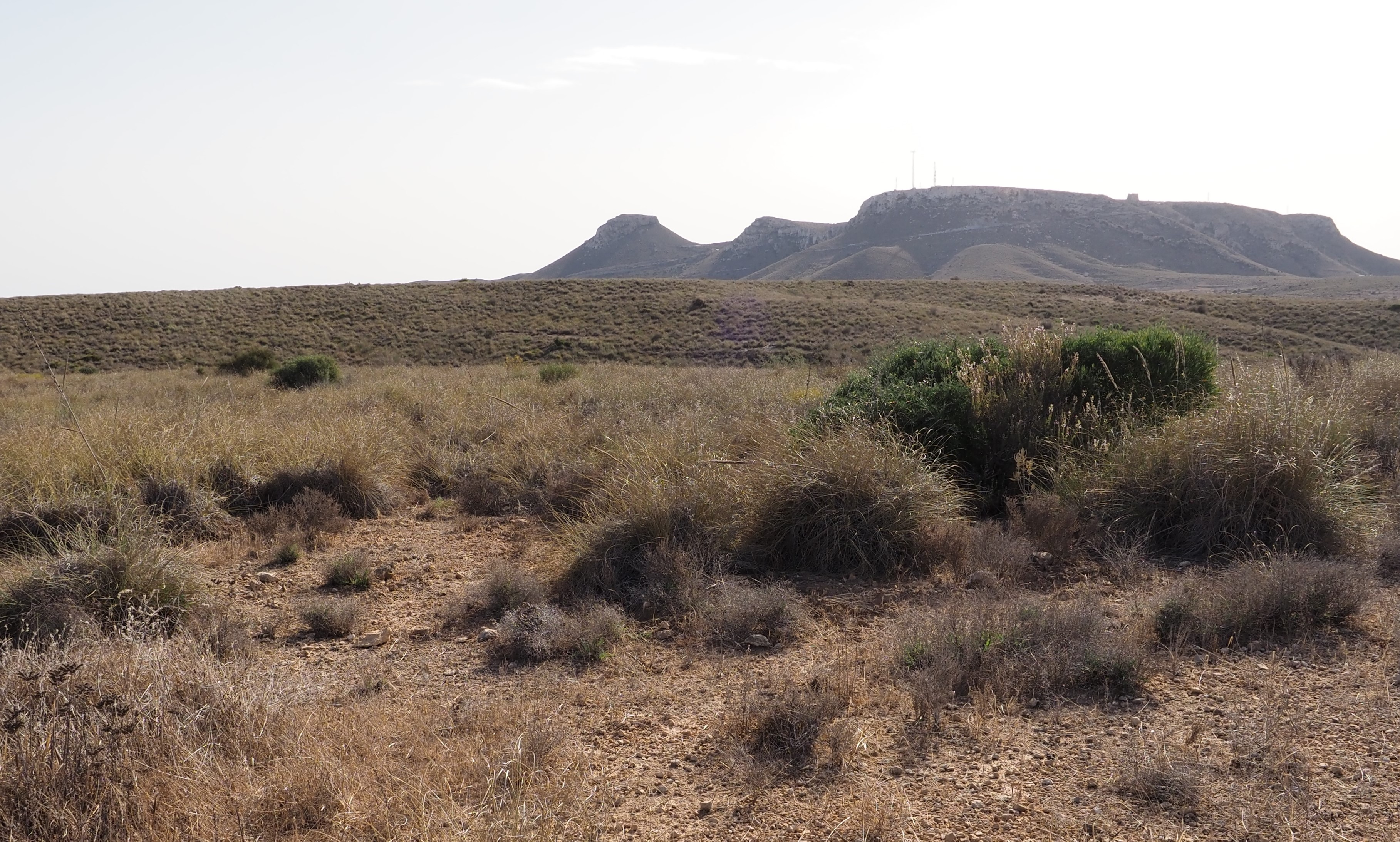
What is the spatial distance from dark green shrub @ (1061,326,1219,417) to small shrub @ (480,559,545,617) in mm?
5358

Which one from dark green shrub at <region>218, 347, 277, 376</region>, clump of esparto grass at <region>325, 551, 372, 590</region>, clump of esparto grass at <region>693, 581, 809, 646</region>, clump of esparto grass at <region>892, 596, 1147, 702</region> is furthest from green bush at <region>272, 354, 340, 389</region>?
clump of esparto grass at <region>892, 596, 1147, 702</region>

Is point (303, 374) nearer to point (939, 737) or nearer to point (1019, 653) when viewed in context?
point (1019, 653)

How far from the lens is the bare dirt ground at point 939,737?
9.70ft

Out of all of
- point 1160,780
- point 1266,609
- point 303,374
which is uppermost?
point 303,374

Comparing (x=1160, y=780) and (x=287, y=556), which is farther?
(x=287, y=556)

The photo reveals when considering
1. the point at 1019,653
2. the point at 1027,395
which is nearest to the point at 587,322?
the point at 1027,395

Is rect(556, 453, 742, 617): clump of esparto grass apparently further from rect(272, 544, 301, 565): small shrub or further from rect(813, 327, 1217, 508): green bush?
rect(272, 544, 301, 565): small shrub

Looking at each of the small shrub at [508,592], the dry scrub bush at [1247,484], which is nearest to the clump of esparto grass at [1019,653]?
the dry scrub bush at [1247,484]

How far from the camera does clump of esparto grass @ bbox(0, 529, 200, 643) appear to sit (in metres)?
4.62

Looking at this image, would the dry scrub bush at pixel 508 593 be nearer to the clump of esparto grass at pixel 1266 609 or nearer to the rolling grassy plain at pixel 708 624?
the rolling grassy plain at pixel 708 624

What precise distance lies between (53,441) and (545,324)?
34.4 meters

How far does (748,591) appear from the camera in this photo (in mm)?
5105

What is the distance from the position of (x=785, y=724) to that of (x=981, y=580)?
239cm

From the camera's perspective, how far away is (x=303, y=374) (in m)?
20.0
